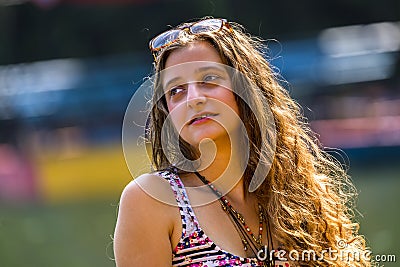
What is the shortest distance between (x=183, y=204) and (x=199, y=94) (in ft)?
0.77

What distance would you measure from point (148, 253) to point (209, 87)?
38cm

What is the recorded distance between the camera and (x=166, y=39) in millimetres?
1778

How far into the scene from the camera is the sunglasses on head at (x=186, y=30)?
177 centimetres

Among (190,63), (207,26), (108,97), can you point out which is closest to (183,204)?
(190,63)

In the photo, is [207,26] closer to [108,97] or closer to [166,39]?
[166,39]

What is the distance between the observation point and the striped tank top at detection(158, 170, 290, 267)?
1557 mm

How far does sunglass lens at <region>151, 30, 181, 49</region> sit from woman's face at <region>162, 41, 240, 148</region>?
0.03 meters

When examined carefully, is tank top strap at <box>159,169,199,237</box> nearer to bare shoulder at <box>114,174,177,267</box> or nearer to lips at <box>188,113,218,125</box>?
bare shoulder at <box>114,174,177,267</box>

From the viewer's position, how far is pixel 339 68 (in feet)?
14.1

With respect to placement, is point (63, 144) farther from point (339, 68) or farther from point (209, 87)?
point (209, 87)

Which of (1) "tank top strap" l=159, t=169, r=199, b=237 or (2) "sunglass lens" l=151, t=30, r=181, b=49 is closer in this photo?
(1) "tank top strap" l=159, t=169, r=199, b=237

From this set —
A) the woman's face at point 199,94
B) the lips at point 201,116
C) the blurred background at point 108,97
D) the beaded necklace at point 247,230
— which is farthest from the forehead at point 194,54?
the blurred background at point 108,97

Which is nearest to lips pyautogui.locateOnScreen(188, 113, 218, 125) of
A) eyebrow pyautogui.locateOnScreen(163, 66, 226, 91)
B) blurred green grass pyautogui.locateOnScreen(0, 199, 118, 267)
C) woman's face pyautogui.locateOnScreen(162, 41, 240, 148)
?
woman's face pyautogui.locateOnScreen(162, 41, 240, 148)

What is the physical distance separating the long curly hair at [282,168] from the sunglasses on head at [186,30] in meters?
0.01
